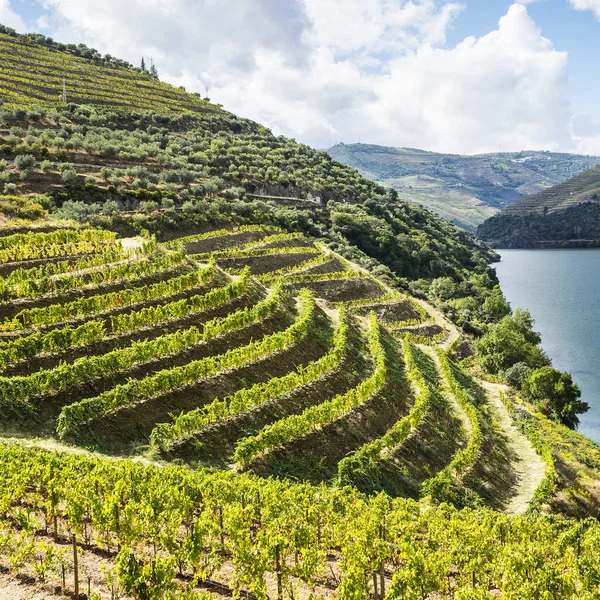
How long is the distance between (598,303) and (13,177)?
12541cm

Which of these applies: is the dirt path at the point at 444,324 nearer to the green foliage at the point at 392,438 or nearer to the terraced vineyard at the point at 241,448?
the terraced vineyard at the point at 241,448

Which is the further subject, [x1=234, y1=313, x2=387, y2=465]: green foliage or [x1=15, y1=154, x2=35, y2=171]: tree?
[x1=15, y1=154, x2=35, y2=171]: tree

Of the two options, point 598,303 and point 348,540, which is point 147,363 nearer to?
point 348,540

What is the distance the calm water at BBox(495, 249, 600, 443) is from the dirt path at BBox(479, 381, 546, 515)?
21.2 m

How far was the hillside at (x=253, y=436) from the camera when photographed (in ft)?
55.3

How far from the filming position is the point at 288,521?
18.5 meters

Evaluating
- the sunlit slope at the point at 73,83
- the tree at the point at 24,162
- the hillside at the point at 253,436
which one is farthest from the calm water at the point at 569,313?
the sunlit slope at the point at 73,83

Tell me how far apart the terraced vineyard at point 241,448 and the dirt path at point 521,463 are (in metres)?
0.21

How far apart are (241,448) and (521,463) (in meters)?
24.2

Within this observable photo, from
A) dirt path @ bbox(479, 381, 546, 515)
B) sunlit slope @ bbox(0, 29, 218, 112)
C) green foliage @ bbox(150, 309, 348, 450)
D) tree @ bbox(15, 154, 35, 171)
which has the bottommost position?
dirt path @ bbox(479, 381, 546, 515)

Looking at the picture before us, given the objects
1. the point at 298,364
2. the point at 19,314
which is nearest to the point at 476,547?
the point at 298,364

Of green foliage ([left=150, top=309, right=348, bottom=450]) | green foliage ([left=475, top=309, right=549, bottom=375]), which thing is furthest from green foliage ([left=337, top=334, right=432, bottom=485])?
green foliage ([left=475, top=309, right=549, bottom=375])

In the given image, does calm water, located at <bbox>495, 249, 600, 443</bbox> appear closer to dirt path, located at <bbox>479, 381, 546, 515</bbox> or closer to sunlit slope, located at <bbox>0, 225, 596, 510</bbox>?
Answer: dirt path, located at <bbox>479, 381, 546, 515</bbox>

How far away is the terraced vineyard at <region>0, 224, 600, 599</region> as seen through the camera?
16.8m
